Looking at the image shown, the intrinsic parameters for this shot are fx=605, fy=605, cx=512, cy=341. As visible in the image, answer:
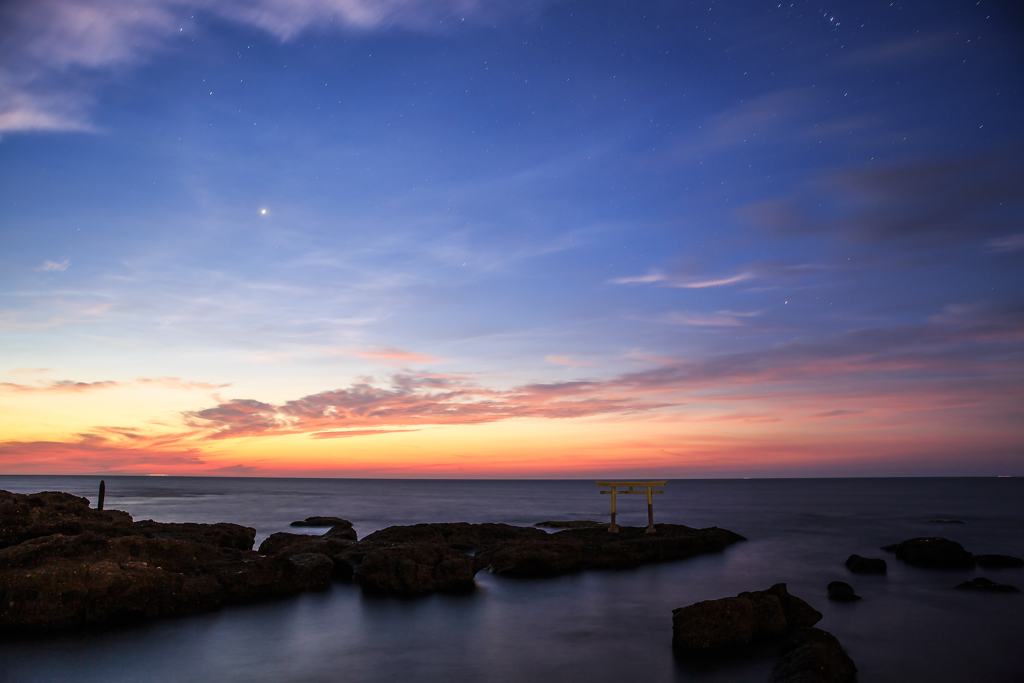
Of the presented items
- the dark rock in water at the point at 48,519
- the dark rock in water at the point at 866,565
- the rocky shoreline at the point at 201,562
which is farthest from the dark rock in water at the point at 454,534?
the dark rock in water at the point at 866,565

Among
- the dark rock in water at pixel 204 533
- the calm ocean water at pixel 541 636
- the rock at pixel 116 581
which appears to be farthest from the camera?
the dark rock in water at pixel 204 533

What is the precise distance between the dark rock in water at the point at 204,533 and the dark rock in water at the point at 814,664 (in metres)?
21.5

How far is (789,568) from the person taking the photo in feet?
97.8

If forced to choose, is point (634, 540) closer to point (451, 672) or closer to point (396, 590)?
point (396, 590)

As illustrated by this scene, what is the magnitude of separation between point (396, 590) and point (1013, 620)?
20.3 m

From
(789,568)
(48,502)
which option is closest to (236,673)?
(48,502)

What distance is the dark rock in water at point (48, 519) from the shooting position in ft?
62.7

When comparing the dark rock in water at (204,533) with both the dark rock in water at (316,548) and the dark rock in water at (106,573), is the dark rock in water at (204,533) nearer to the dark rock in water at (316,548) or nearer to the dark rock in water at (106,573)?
the dark rock in water at (316,548)

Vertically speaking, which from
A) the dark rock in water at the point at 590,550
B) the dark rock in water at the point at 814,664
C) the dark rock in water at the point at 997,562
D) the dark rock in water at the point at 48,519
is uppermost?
the dark rock in water at the point at 48,519

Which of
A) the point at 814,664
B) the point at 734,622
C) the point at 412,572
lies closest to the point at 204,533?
the point at 412,572

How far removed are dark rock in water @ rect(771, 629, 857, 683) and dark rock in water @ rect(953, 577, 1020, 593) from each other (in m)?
14.9

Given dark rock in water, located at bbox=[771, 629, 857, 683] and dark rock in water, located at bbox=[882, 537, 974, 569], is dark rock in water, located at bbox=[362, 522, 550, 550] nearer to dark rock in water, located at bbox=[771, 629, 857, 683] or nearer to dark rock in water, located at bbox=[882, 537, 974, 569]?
dark rock in water, located at bbox=[771, 629, 857, 683]

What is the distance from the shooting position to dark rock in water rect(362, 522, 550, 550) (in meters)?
30.7

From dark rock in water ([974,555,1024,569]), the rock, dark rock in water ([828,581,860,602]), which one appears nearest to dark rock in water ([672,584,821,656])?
dark rock in water ([828,581,860,602])
